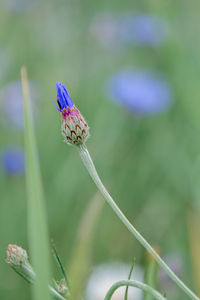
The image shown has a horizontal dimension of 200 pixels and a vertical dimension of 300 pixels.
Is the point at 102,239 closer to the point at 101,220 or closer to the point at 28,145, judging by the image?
the point at 101,220

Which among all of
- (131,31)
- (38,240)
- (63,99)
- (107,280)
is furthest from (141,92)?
(38,240)

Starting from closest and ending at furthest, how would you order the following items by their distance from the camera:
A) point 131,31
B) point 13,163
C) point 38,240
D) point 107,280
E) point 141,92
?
point 38,240 → point 107,280 → point 13,163 → point 141,92 → point 131,31

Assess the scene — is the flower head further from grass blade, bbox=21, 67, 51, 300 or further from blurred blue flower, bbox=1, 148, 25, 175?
blurred blue flower, bbox=1, 148, 25, 175

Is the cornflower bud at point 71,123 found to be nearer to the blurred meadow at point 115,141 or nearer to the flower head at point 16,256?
the flower head at point 16,256

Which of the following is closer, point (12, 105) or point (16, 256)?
point (16, 256)

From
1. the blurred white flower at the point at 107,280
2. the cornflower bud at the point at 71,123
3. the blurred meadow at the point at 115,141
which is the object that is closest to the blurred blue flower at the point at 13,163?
the blurred meadow at the point at 115,141

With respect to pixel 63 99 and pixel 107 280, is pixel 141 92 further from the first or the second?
pixel 63 99
